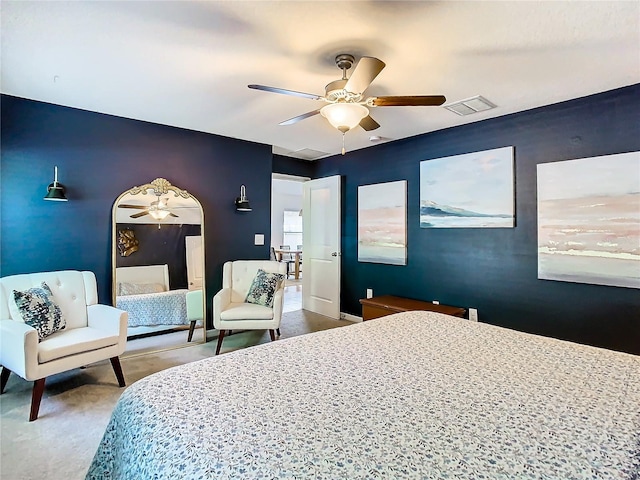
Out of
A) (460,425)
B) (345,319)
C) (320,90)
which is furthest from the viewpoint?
(345,319)

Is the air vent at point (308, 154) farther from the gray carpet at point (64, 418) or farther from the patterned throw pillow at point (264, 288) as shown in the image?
the gray carpet at point (64, 418)

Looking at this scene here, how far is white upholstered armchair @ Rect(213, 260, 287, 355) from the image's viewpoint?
355 cm

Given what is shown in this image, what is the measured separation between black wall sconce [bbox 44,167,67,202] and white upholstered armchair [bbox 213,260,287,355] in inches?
65.3

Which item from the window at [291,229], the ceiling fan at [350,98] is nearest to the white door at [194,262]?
the ceiling fan at [350,98]

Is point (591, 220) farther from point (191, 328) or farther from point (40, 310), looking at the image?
point (40, 310)

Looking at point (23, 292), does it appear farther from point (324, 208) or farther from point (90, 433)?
point (324, 208)

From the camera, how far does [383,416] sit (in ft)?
3.55

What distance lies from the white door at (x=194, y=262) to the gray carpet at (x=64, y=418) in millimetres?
789

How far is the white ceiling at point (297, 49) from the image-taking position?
5.92ft

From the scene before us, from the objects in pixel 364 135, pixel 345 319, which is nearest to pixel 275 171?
pixel 364 135

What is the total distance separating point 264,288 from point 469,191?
2.41 metres

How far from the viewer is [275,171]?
5.38m

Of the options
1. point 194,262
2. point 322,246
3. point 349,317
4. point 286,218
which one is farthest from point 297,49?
point 286,218

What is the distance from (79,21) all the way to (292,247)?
9.39 meters
